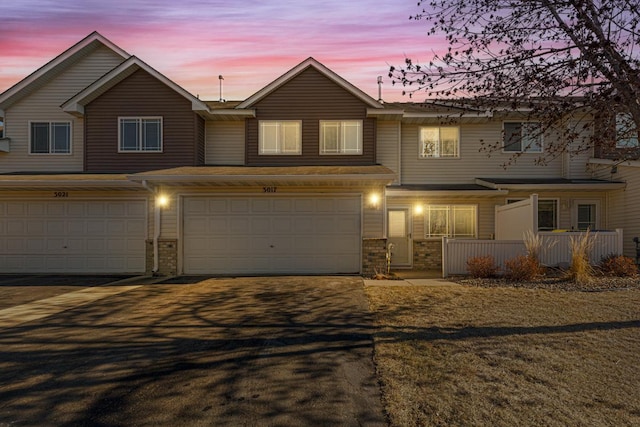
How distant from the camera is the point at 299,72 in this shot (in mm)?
16188

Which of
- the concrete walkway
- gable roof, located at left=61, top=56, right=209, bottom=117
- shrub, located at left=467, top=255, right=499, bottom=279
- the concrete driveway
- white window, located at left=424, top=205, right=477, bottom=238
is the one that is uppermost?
gable roof, located at left=61, top=56, right=209, bottom=117

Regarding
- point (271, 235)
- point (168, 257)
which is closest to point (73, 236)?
point (168, 257)

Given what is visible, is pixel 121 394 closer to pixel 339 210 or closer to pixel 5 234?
pixel 339 210

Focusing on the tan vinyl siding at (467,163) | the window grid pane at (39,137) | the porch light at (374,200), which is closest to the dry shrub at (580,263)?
the tan vinyl siding at (467,163)

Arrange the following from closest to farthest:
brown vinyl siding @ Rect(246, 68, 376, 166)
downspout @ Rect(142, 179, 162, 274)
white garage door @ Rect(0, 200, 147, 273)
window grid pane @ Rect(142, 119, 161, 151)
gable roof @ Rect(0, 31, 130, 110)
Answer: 1. downspout @ Rect(142, 179, 162, 274)
2. white garage door @ Rect(0, 200, 147, 273)
3. window grid pane @ Rect(142, 119, 161, 151)
4. brown vinyl siding @ Rect(246, 68, 376, 166)
5. gable roof @ Rect(0, 31, 130, 110)

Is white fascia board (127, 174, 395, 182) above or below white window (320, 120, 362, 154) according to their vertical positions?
below

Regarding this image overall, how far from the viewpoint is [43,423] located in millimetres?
3965

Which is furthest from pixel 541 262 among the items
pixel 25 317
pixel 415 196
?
pixel 25 317

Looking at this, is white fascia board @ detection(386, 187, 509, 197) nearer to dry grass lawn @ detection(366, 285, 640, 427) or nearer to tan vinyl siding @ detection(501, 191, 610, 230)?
tan vinyl siding @ detection(501, 191, 610, 230)

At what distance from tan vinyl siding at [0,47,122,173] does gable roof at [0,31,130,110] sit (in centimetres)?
18

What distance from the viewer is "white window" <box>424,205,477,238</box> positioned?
667 inches

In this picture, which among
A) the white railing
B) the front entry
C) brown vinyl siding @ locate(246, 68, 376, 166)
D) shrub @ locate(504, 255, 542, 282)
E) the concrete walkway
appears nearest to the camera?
the concrete walkway

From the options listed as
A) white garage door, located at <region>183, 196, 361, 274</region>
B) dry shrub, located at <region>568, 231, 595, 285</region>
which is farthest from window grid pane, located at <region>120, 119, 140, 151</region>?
dry shrub, located at <region>568, 231, 595, 285</region>

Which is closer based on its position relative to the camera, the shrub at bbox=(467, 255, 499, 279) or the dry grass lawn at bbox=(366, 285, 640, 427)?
the dry grass lawn at bbox=(366, 285, 640, 427)
